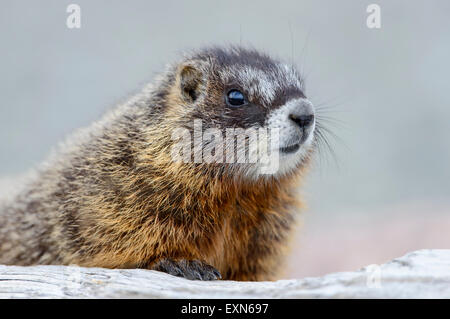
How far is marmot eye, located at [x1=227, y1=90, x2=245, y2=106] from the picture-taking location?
512cm

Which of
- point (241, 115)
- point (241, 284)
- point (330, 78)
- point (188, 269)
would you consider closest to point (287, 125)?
point (241, 115)

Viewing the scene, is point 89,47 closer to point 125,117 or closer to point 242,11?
point 242,11

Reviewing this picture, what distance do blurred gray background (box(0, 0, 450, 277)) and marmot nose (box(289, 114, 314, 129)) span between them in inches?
222

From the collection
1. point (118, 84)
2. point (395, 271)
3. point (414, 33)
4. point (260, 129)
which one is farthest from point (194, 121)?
point (414, 33)

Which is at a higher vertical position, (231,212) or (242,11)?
(242,11)

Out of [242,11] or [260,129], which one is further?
[242,11]

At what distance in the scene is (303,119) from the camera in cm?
481

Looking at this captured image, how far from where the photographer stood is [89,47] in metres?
13.9

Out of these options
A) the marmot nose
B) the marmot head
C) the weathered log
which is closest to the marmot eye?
the marmot head

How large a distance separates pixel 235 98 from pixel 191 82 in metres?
0.53

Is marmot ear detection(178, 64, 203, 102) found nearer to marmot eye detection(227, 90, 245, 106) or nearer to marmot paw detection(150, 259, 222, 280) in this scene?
marmot eye detection(227, 90, 245, 106)

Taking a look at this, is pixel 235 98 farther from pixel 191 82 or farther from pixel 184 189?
pixel 184 189

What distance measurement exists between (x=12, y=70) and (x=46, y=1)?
219 centimetres

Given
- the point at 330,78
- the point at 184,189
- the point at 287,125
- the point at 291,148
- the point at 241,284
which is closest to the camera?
the point at 241,284
